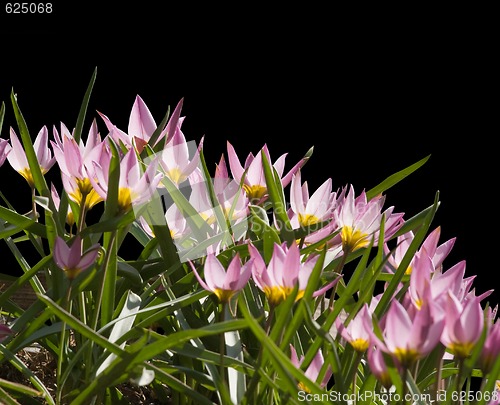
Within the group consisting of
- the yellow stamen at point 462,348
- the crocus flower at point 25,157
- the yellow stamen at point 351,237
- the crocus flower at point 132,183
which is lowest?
the yellow stamen at point 462,348

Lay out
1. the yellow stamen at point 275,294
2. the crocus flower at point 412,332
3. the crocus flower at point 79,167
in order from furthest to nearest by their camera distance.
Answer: the crocus flower at point 79,167 → the yellow stamen at point 275,294 → the crocus flower at point 412,332

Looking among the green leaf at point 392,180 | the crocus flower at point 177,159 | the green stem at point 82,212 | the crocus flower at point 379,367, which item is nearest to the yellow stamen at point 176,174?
the crocus flower at point 177,159

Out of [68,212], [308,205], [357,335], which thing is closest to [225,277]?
[357,335]

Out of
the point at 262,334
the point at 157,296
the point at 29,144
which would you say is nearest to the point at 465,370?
the point at 262,334

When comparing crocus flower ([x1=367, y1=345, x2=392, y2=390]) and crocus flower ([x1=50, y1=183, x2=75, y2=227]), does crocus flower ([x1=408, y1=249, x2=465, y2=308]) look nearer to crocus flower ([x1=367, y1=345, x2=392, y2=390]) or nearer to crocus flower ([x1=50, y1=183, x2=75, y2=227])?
crocus flower ([x1=367, y1=345, x2=392, y2=390])

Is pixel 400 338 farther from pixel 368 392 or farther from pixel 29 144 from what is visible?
pixel 29 144

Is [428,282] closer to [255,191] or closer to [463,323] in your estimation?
[463,323]

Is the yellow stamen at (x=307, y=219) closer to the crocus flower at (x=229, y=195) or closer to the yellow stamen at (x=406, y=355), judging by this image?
Result: the crocus flower at (x=229, y=195)

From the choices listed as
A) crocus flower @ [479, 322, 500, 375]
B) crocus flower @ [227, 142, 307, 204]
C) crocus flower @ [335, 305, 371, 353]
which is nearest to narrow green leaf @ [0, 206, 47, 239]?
crocus flower @ [227, 142, 307, 204]
